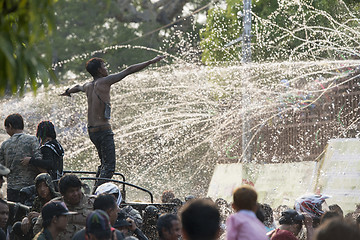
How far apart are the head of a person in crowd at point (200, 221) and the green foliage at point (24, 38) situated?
1.08 meters

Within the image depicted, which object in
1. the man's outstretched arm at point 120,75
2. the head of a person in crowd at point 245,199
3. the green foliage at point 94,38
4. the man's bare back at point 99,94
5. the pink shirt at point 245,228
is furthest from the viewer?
the green foliage at point 94,38

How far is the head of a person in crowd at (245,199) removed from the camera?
463 centimetres

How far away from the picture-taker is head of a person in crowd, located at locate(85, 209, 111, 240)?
471 cm

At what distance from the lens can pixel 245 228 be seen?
4438 millimetres

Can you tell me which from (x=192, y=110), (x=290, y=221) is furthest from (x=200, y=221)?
(x=192, y=110)

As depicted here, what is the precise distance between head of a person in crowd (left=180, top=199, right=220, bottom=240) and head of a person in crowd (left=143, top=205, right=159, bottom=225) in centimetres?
358

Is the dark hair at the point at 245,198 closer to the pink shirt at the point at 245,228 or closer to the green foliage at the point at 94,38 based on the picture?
the pink shirt at the point at 245,228

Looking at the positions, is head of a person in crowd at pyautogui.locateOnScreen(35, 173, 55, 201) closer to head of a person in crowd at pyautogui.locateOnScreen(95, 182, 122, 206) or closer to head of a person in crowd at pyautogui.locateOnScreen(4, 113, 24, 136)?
head of a person in crowd at pyautogui.locateOnScreen(95, 182, 122, 206)

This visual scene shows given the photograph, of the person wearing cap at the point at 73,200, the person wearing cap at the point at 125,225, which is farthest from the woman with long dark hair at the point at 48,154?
the person wearing cap at the point at 125,225

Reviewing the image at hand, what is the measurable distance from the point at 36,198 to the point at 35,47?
363 cm

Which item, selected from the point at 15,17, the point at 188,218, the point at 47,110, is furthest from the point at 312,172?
the point at 47,110

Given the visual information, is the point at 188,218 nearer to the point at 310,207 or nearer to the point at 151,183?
the point at 310,207

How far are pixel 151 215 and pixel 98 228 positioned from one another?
280 centimetres

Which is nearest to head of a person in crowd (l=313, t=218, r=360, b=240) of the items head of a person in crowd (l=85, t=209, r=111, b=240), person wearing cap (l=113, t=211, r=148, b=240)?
head of a person in crowd (l=85, t=209, r=111, b=240)
